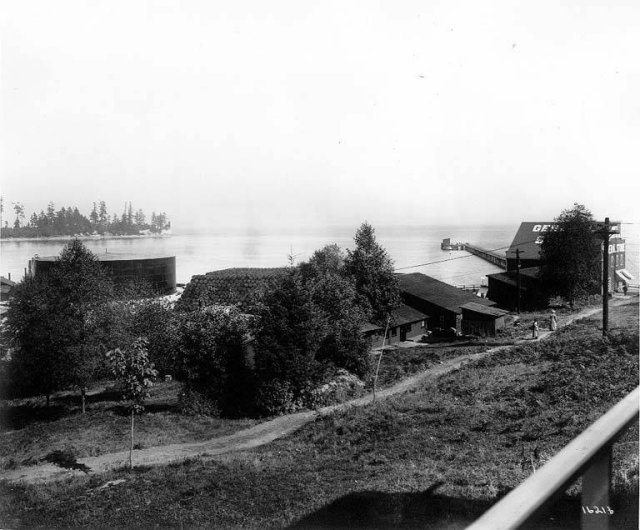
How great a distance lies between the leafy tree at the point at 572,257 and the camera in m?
40.1

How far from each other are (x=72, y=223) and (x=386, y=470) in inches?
3794

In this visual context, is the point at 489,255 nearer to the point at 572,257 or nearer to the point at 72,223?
the point at 572,257

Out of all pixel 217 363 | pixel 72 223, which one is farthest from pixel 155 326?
pixel 72 223

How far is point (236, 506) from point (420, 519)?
4319 mm

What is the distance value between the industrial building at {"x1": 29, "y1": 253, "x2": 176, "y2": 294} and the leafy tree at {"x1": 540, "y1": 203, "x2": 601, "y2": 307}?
1267 inches

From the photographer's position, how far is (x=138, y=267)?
51562 mm

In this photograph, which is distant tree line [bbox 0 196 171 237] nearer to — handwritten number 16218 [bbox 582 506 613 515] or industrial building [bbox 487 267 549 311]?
industrial building [bbox 487 267 549 311]

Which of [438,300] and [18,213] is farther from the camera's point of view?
[18,213]

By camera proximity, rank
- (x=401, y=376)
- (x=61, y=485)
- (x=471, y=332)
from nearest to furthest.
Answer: (x=61, y=485), (x=401, y=376), (x=471, y=332)

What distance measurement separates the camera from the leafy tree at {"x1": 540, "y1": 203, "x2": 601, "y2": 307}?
40125 millimetres

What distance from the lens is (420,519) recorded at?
8.09 meters

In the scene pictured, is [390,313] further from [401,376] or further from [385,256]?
[401,376]

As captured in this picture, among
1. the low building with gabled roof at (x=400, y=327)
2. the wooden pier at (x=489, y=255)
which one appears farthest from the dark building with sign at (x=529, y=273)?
the wooden pier at (x=489, y=255)

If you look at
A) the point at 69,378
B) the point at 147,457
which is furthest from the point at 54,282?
the point at 147,457
